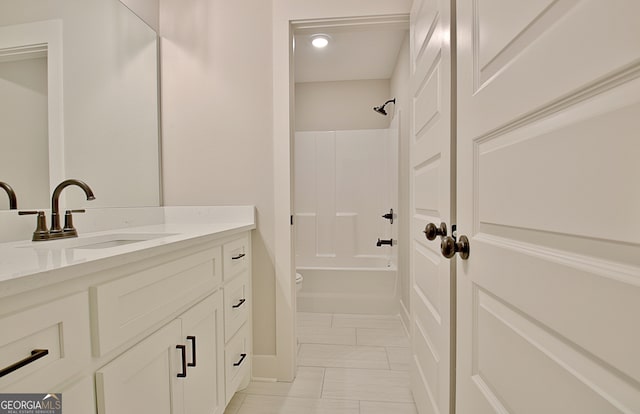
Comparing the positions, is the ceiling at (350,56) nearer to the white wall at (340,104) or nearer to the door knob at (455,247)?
the white wall at (340,104)

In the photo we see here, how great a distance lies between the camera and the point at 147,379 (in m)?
0.81

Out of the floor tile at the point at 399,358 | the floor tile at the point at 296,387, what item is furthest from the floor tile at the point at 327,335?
the floor tile at the point at 296,387

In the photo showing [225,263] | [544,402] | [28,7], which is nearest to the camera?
[544,402]

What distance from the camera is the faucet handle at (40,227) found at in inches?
A: 39.8

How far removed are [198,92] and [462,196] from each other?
5.29 ft

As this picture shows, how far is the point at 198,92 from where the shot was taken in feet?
5.76

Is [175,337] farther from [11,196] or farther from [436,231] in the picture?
[436,231]

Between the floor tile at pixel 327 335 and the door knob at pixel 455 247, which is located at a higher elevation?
the door knob at pixel 455 247

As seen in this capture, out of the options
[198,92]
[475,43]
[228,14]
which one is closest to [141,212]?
[198,92]

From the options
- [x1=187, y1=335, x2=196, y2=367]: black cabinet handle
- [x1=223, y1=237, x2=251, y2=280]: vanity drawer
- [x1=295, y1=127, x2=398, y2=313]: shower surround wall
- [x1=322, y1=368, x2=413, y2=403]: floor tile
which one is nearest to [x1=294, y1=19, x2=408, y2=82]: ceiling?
[x1=295, y1=127, x2=398, y2=313]: shower surround wall

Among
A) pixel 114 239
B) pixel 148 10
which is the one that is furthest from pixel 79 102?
pixel 148 10

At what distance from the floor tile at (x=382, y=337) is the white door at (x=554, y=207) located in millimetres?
1494

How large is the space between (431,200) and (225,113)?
4.22ft

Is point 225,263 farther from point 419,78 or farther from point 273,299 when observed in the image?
point 419,78
